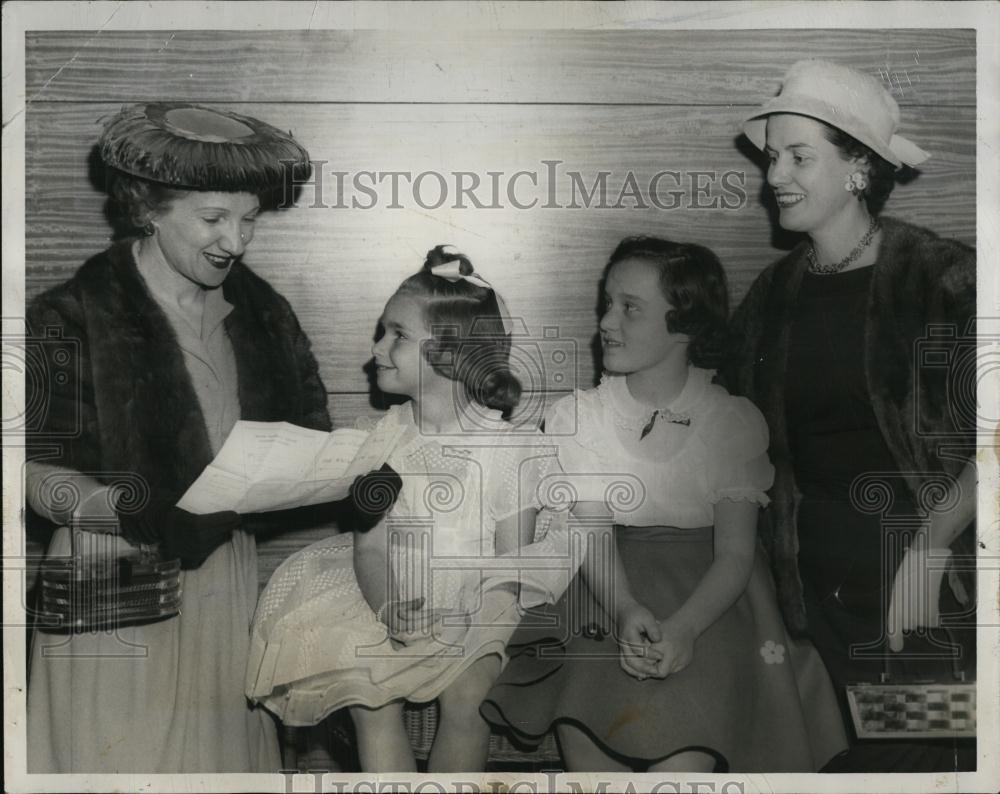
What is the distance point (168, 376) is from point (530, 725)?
2.45 feet

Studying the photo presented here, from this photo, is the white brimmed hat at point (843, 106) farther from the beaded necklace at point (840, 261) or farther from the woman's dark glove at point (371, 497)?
the woman's dark glove at point (371, 497)

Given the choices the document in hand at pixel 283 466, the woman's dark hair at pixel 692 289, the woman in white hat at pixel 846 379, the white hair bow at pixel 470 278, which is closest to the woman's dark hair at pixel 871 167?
the woman in white hat at pixel 846 379

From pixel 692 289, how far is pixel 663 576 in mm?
427

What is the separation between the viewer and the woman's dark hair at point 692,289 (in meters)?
1.61

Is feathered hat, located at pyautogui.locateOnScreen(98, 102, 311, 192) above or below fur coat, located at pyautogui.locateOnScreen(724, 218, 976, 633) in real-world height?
above

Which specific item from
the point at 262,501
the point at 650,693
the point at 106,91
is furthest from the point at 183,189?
the point at 650,693

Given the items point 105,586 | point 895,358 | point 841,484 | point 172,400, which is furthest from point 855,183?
point 105,586

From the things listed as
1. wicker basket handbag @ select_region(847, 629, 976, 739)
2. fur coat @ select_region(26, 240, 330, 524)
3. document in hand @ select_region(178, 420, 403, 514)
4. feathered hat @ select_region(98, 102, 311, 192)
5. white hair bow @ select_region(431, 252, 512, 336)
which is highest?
feathered hat @ select_region(98, 102, 311, 192)

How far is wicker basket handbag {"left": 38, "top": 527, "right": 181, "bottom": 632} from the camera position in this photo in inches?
63.9

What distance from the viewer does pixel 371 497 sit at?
162 centimetres

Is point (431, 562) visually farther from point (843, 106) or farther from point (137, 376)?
point (843, 106)

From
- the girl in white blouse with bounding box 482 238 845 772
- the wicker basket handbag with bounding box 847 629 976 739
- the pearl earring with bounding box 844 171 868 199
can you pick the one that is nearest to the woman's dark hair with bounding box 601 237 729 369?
the girl in white blouse with bounding box 482 238 845 772

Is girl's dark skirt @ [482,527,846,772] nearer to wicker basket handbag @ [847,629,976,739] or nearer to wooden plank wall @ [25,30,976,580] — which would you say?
wicker basket handbag @ [847,629,976,739]

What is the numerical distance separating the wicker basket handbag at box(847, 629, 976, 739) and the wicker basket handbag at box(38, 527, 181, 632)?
3.42 ft
